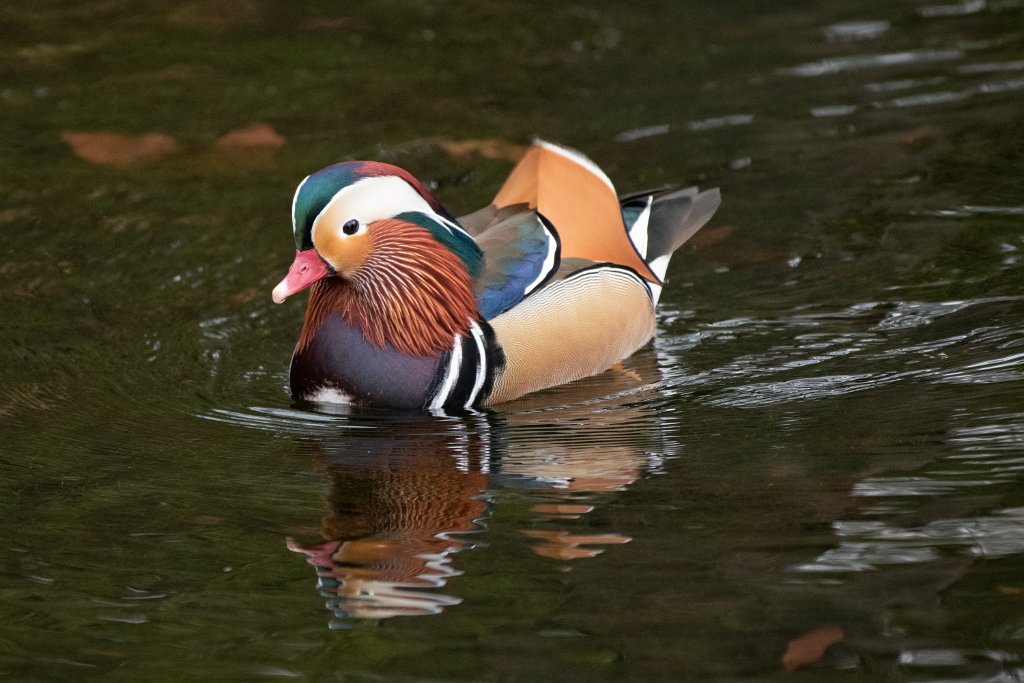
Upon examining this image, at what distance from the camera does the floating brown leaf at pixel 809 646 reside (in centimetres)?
347

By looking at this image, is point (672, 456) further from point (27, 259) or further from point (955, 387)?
point (27, 259)

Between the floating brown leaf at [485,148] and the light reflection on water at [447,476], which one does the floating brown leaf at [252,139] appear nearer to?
the floating brown leaf at [485,148]

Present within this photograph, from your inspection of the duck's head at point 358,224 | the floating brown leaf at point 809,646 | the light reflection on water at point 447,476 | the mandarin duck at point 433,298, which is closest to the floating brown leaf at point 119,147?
the mandarin duck at point 433,298

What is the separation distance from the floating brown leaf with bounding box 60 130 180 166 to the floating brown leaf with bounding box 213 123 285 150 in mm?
277

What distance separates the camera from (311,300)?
5.84m

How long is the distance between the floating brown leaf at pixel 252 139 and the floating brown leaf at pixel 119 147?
10.9 inches

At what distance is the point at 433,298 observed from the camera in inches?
225

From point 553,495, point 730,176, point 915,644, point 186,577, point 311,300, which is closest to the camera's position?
point 915,644

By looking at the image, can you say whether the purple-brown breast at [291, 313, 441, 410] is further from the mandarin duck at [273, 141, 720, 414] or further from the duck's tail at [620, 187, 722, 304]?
the duck's tail at [620, 187, 722, 304]

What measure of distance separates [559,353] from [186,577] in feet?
7.08

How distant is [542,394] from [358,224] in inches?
38.4

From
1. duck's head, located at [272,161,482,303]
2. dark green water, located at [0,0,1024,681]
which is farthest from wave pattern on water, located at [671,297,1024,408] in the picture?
duck's head, located at [272,161,482,303]

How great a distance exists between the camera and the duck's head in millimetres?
5332

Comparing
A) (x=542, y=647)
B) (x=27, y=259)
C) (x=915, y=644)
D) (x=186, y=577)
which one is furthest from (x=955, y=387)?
(x=27, y=259)
